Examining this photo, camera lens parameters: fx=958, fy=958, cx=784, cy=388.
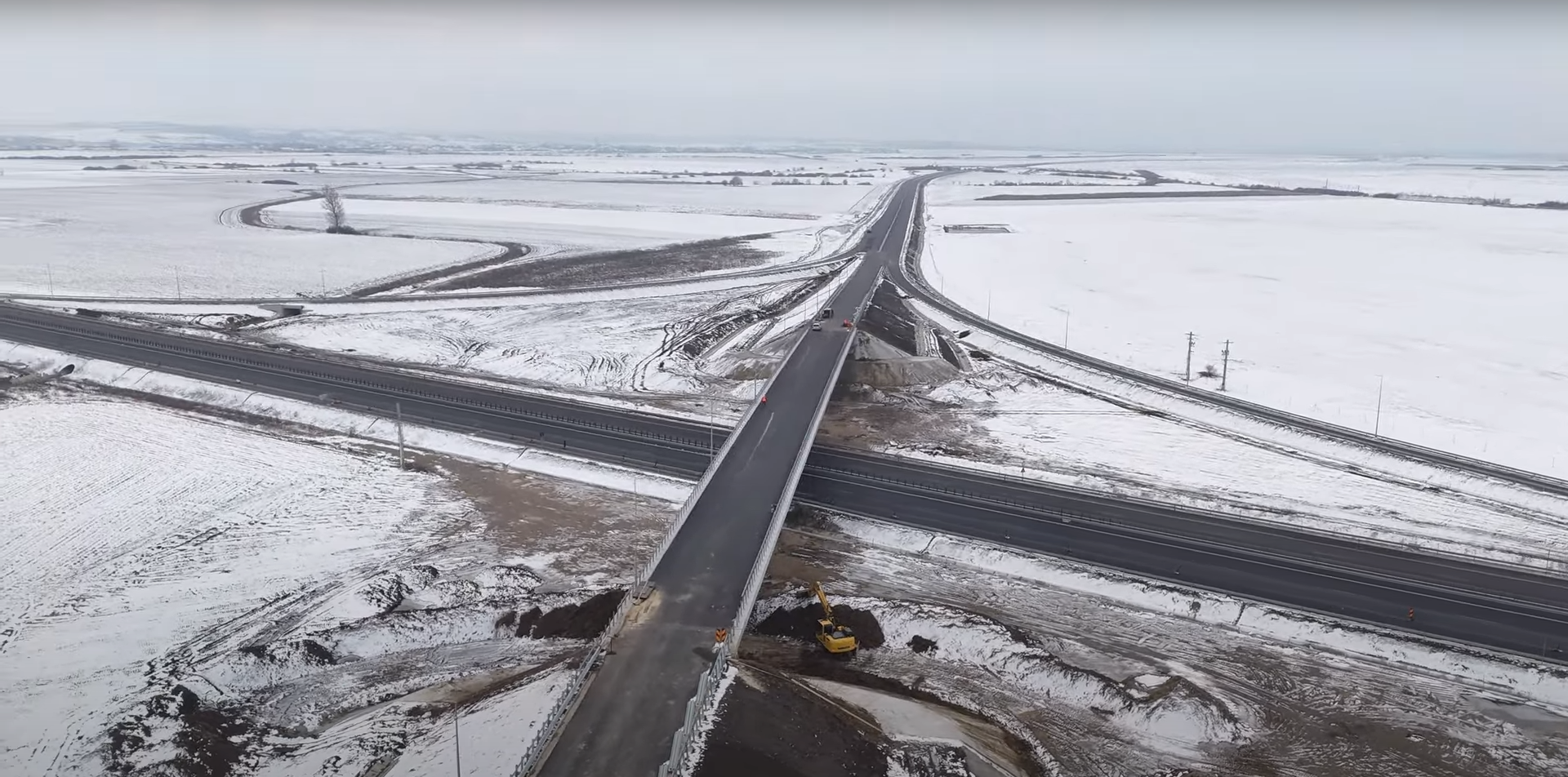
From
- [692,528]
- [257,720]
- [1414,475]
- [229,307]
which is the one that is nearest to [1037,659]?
[692,528]

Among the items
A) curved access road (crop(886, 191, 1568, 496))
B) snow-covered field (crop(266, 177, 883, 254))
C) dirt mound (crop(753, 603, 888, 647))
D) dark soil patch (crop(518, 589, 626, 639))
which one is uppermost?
snow-covered field (crop(266, 177, 883, 254))

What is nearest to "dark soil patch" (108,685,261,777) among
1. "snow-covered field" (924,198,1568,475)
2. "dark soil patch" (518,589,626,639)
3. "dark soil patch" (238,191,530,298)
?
"dark soil patch" (518,589,626,639)

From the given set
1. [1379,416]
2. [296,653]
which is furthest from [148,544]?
[1379,416]

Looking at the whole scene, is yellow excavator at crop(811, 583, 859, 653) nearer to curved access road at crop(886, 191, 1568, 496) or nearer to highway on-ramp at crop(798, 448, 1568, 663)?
highway on-ramp at crop(798, 448, 1568, 663)

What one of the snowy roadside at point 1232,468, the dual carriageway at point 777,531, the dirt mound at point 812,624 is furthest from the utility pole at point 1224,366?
the dirt mound at point 812,624

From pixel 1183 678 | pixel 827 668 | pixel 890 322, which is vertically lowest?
pixel 827 668

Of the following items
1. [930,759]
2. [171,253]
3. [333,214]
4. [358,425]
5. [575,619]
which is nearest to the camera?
[930,759]

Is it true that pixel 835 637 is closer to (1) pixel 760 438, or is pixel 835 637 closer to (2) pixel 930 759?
(2) pixel 930 759
